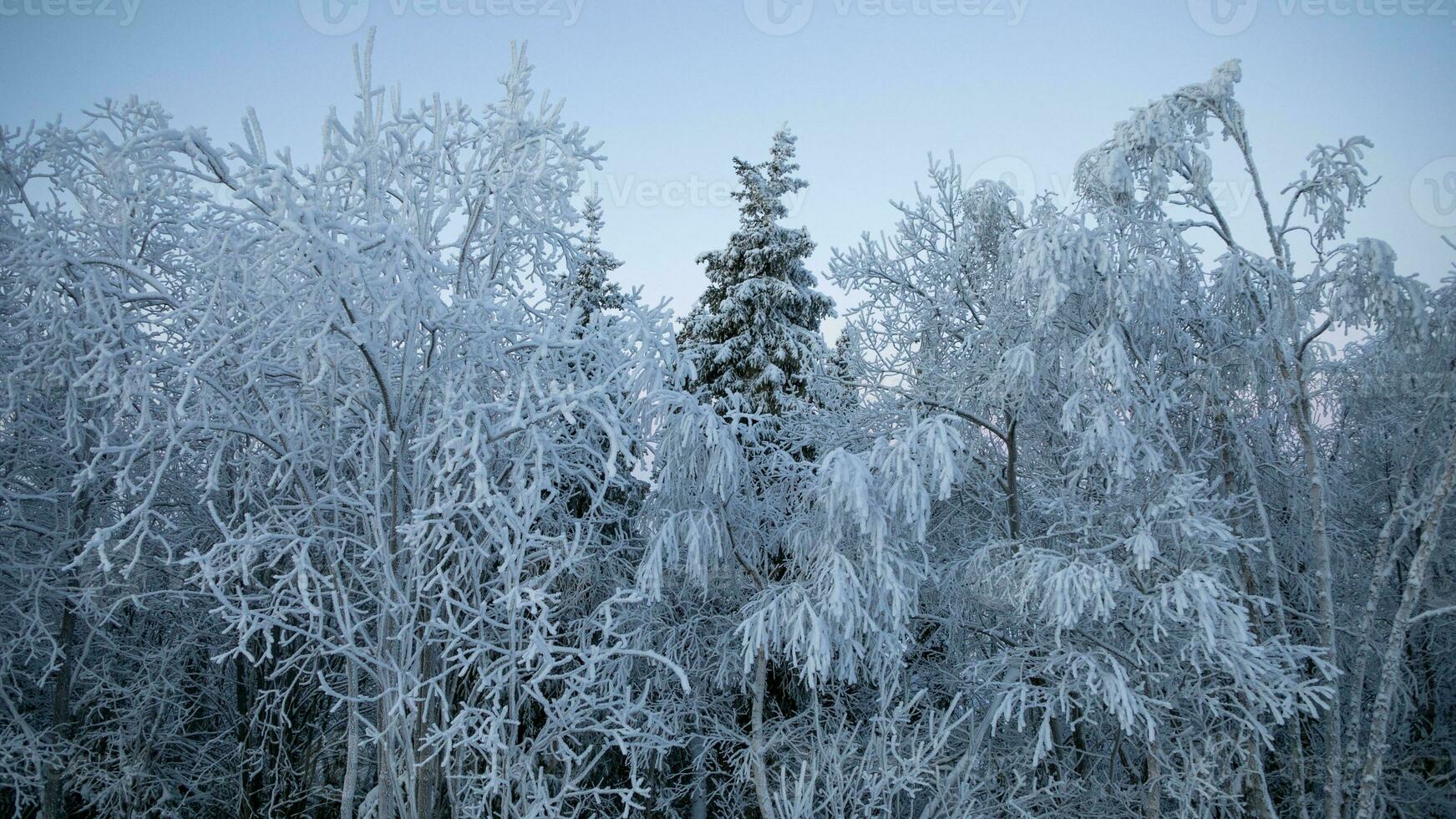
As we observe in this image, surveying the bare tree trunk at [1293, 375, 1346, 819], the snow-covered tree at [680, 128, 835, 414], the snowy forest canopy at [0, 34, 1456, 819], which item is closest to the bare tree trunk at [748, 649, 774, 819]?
the snowy forest canopy at [0, 34, 1456, 819]

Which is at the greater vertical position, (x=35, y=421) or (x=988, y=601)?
(x=35, y=421)

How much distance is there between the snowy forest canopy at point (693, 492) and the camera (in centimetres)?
461

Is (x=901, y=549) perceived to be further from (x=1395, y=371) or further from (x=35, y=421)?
(x=35, y=421)

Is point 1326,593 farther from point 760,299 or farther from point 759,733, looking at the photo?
point 760,299

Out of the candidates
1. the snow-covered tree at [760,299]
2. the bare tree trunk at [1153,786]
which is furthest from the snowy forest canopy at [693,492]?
the snow-covered tree at [760,299]

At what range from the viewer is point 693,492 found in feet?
19.9

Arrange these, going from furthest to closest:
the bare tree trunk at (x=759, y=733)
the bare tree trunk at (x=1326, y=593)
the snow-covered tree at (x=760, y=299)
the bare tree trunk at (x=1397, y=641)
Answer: the snow-covered tree at (x=760, y=299) → the bare tree trunk at (x=759, y=733) → the bare tree trunk at (x=1326, y=593) → the bare tree trunk at (x=1397, y=641)

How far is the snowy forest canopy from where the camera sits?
15.1 ft

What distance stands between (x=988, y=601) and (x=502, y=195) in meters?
4.90

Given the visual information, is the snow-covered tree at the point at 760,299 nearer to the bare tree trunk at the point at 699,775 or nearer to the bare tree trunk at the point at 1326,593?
the bare tree trunk at the point at 699,775

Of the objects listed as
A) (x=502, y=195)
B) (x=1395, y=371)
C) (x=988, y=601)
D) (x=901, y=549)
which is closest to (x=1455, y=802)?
(x=1395, y=371)

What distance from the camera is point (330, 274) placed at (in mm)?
4055

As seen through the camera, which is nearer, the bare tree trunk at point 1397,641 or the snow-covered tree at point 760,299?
the bare tree trunk at point 1397,641

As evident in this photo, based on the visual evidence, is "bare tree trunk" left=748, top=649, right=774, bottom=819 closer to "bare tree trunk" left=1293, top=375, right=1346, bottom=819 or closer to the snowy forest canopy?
the snowy forest canopy
